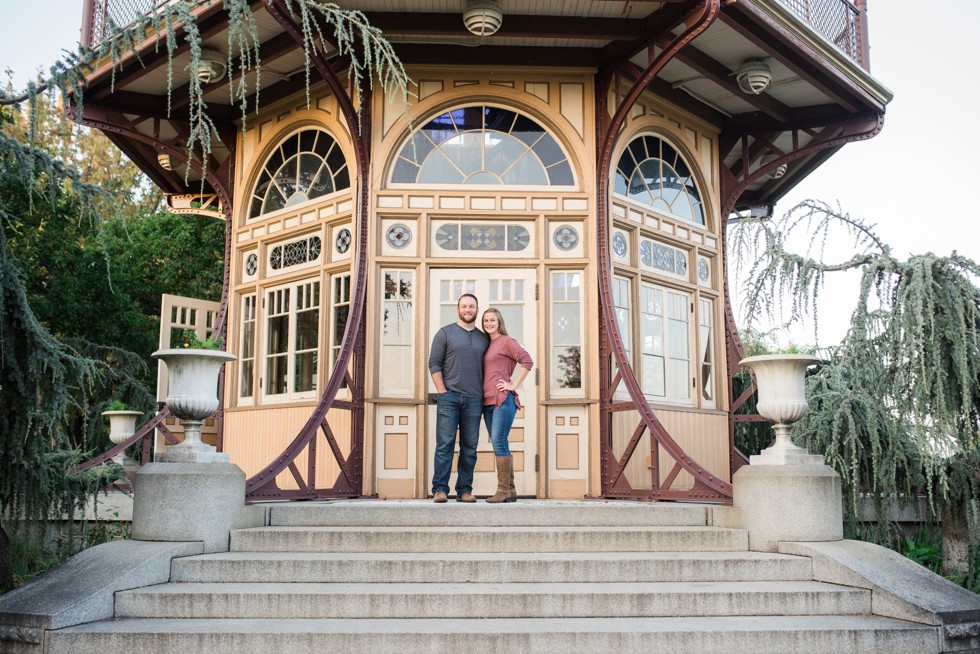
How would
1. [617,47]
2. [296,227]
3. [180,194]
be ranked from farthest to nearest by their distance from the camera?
[180,194], [296,227], [617,47]

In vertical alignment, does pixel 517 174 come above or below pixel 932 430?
above

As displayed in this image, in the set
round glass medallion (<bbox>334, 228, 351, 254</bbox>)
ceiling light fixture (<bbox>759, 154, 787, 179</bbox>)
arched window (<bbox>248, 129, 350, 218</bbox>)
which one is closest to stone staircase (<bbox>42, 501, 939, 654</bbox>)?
round glass medallion (<bbox>334, 228, 351, 254</bbox>)

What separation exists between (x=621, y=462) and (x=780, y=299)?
2350 millimetres

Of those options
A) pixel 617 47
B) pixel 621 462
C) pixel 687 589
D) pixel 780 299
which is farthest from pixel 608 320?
pixel 687 589

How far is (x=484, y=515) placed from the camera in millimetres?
6609

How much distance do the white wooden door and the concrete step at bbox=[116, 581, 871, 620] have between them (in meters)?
3.33

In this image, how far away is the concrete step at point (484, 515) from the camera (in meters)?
6.58

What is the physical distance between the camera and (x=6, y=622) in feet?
16.3

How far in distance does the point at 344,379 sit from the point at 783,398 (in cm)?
412

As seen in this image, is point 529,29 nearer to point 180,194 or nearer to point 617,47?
point 617,47

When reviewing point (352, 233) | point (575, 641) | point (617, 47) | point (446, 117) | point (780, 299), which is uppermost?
point (617, 47)

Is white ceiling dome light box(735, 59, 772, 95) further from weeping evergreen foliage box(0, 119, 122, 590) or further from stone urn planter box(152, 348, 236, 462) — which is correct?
weeping evergreen foliage box(0, 119, 122, 590)

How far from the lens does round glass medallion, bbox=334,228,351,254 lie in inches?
366

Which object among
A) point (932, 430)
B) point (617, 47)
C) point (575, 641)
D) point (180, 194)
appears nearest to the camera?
point (575, 641)
